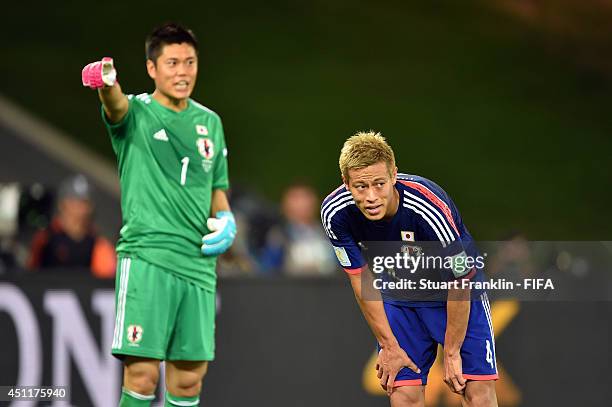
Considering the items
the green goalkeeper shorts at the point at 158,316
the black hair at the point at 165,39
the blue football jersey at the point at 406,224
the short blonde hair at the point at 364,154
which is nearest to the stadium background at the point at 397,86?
the black hair at the point at 165,39

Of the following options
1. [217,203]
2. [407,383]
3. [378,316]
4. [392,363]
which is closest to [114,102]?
[217,203]

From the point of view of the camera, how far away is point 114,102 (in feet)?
16.1

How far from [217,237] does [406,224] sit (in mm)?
986

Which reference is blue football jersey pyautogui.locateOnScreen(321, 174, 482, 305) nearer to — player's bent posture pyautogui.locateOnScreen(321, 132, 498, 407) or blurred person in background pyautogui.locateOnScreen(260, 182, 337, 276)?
player's bent posture pyautogui.locateOnScreen(321, 132, 498, 407)

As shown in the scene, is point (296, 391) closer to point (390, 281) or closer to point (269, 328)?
point (269, 328)

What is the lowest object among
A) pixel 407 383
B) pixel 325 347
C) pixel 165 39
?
pixel 407 383

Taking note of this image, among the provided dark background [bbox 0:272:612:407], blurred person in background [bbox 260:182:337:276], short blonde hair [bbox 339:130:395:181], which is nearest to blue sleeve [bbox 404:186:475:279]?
short blonde hair [bbox 339:130:395:181]

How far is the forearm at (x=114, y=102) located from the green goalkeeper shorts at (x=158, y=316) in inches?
27.3

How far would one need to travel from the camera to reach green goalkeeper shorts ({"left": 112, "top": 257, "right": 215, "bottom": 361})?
16.2 ft

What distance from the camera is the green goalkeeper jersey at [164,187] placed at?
5.07 m

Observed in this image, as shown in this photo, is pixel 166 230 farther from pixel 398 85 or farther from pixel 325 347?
pixel 398 85

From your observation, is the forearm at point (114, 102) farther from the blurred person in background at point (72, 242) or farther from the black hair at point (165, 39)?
the blurred person in background at point (72, 242)

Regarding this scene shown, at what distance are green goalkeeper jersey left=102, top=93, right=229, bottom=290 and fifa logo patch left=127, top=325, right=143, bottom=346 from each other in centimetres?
33

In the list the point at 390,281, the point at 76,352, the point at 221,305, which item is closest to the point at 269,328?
the point at 221,305
